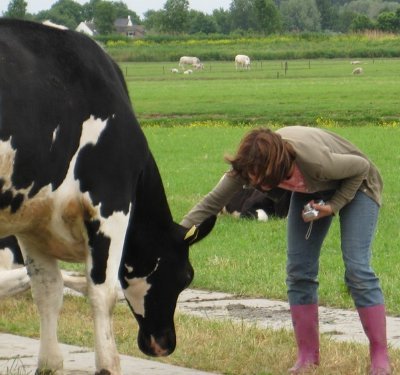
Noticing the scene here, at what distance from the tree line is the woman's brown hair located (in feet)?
280

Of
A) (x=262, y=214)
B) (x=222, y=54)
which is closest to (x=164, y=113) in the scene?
(x=262, y=214)

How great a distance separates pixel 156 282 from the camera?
7539mm

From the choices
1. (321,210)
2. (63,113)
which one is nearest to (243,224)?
(321,210)

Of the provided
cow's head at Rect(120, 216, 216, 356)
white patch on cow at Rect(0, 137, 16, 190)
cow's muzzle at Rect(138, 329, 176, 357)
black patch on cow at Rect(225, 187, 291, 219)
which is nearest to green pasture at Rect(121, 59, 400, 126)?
black patch on cow at Rect(225, 187, 291, 219)

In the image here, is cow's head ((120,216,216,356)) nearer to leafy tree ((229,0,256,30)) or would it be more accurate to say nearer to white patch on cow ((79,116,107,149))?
white patch on cow ((79,116,107,149))

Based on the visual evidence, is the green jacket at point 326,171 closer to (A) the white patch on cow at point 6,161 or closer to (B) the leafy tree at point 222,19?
(A) the white patch on cow at point 6,161

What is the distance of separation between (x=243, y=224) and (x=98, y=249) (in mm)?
7589

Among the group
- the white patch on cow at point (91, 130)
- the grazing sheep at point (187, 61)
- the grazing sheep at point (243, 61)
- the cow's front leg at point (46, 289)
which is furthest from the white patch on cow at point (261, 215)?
the grazing sheep at point (187, 61)

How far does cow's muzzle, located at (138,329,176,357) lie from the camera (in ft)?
24.4

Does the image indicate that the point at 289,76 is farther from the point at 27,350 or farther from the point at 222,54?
the point at 27,350

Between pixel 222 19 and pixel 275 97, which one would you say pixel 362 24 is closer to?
pixel 222 19

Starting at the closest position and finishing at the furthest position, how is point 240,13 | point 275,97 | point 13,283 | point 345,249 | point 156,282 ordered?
point 345,249, point 156,282, point 13,283, point 275,97, point 240,13

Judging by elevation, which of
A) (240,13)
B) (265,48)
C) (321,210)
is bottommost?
(240,13)

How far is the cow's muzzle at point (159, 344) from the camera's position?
24.4ft
